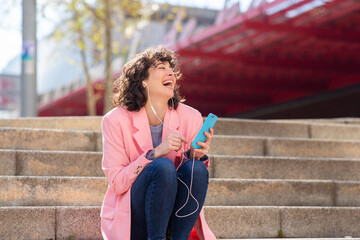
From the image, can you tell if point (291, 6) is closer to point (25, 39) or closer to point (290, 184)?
point (25, 39)

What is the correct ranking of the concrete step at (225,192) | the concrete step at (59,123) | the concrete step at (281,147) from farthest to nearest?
the concrete step at (59,123) → the concrete step at (281,147) → the concrete step at (225,192)

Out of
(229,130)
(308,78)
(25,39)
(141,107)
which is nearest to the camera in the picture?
(141,107)

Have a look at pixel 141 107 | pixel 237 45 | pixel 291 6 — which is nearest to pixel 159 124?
pixel 141 107

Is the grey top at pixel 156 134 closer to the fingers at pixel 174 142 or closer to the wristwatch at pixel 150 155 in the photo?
the wristwatch at pixel 150 155

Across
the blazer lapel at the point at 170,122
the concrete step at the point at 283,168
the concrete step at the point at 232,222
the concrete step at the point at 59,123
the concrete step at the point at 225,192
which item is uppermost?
the concrete step at the point at 59,123

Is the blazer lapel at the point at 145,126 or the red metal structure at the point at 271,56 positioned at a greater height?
the red metal structure at the point at 271,56

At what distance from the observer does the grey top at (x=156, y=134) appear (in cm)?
364

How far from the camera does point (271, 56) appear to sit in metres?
19.3

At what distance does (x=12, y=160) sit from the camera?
4605 millimetres

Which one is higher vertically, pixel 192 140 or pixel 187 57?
pixel 187 57

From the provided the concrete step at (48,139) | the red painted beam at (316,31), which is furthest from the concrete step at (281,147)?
the red painted beam at (316,31)

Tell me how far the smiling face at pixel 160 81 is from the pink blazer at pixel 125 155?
0.12 m

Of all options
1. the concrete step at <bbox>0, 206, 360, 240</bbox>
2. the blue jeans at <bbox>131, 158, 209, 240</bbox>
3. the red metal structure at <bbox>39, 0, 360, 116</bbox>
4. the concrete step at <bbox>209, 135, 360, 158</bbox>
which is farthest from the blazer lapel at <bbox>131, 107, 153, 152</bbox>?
the red metal structure at <bbox>39, 0, 360, 116</bbox>

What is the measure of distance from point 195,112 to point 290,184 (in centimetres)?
143
